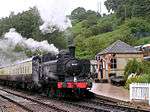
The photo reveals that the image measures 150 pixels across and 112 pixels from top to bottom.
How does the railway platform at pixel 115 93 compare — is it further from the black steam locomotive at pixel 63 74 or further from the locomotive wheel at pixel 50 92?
the locomotive wheel at pixel 50 92

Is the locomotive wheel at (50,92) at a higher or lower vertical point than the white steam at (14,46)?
lower

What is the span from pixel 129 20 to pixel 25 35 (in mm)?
32368

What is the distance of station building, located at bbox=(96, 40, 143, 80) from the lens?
158ft

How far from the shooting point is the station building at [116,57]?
48.1m

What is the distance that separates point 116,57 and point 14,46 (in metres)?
13.0

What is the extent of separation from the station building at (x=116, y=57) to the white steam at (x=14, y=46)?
27.4 ft

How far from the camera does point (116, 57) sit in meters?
48.8

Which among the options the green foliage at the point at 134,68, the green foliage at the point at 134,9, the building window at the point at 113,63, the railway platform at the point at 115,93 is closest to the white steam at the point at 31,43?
the railway platform at the point at 115,93

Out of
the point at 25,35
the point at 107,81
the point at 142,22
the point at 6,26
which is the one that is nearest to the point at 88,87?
the point at 107,81

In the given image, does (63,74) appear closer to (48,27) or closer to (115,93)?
(115,93)

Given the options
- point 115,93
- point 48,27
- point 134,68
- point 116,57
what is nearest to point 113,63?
point 116,57

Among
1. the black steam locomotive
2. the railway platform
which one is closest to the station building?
the railway platform

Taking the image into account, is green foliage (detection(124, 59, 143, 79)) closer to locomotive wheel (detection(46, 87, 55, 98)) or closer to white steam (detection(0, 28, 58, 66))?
white steam (detection(0, 28, 58, 66))

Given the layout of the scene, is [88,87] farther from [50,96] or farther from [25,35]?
[25,35]
